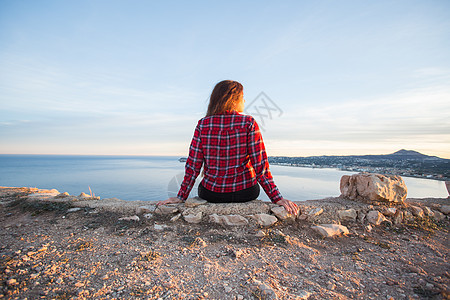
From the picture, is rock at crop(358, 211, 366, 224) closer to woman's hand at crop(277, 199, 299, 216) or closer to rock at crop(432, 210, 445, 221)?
woman's hand at crop(277, 199, 299, 216)

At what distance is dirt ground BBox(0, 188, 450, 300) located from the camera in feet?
6.60

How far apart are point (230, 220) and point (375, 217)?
2.65 meters

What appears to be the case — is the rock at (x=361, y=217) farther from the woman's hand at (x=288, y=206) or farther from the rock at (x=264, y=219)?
the rock at (x=264, y=219)

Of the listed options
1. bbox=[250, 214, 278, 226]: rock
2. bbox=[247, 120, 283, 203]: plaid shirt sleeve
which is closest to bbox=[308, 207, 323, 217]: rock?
bbox=[250, 214, 278, 226]: rock

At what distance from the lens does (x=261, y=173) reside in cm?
337

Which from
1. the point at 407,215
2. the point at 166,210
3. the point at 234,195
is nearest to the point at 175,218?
the point at 166,210

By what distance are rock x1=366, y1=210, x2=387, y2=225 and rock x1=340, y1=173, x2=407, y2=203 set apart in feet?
1.25

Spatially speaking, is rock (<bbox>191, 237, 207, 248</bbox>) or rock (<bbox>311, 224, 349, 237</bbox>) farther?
rock (<bbox>311, 224, 349, 237</bbox>)

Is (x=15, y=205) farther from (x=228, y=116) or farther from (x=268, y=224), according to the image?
(x=268, y=224)

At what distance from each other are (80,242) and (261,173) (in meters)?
2.80

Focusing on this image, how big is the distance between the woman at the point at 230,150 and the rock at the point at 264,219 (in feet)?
1.05

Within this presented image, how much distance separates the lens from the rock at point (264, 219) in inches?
139

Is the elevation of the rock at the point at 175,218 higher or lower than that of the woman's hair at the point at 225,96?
lower

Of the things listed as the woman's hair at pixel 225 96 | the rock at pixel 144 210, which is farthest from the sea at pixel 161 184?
the woman's hair at pixel 225 96
